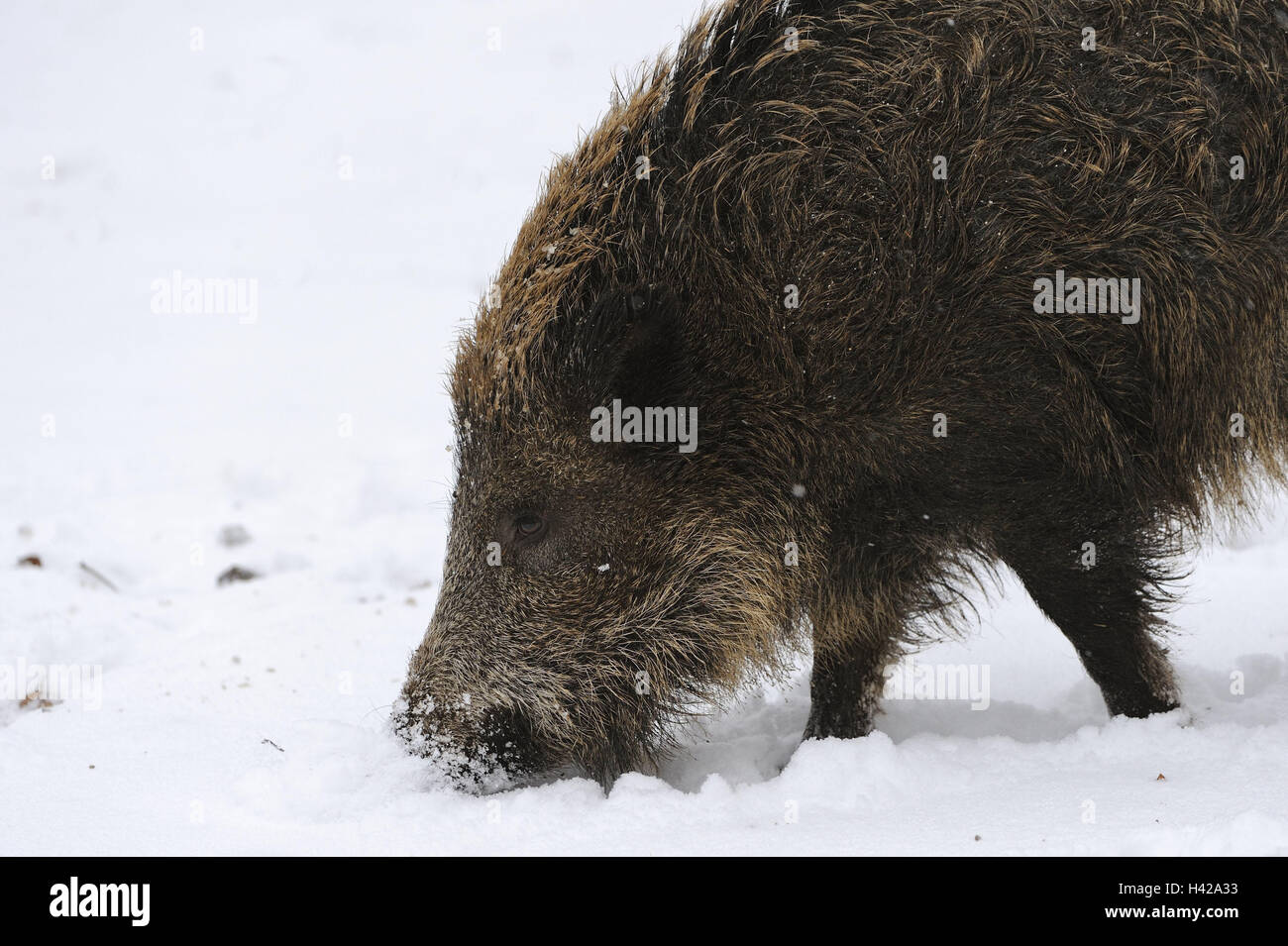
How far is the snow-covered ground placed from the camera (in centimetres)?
415

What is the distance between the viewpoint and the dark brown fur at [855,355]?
14.4ft

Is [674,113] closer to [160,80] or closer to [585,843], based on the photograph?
[585,843]

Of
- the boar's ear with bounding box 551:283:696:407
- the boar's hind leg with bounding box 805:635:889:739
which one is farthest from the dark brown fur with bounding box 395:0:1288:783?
the boar's hind leg with bounding box 805:635:889:739

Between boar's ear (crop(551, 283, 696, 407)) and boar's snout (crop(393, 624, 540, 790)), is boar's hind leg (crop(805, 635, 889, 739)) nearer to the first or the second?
boar's snout (crop(393, 624, 540, 790))

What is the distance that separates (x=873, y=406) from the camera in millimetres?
4516

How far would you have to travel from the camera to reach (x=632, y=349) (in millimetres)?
4562

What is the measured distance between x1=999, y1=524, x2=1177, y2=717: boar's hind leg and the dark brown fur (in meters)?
0.01

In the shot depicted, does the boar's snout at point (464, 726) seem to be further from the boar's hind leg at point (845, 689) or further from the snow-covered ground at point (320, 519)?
the boar's hind leg at point (845, 689)

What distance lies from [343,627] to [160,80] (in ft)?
43.5

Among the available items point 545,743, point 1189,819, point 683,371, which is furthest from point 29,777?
point 1189,819

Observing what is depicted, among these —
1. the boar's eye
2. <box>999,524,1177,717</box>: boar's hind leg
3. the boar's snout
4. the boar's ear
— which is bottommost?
the boar's snout

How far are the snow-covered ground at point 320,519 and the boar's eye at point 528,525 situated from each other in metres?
0.94

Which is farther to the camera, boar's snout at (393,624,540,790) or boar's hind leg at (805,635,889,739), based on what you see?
boar's hind leg at (805,635,889,739)

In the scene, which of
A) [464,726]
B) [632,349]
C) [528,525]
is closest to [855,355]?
[632,349]
